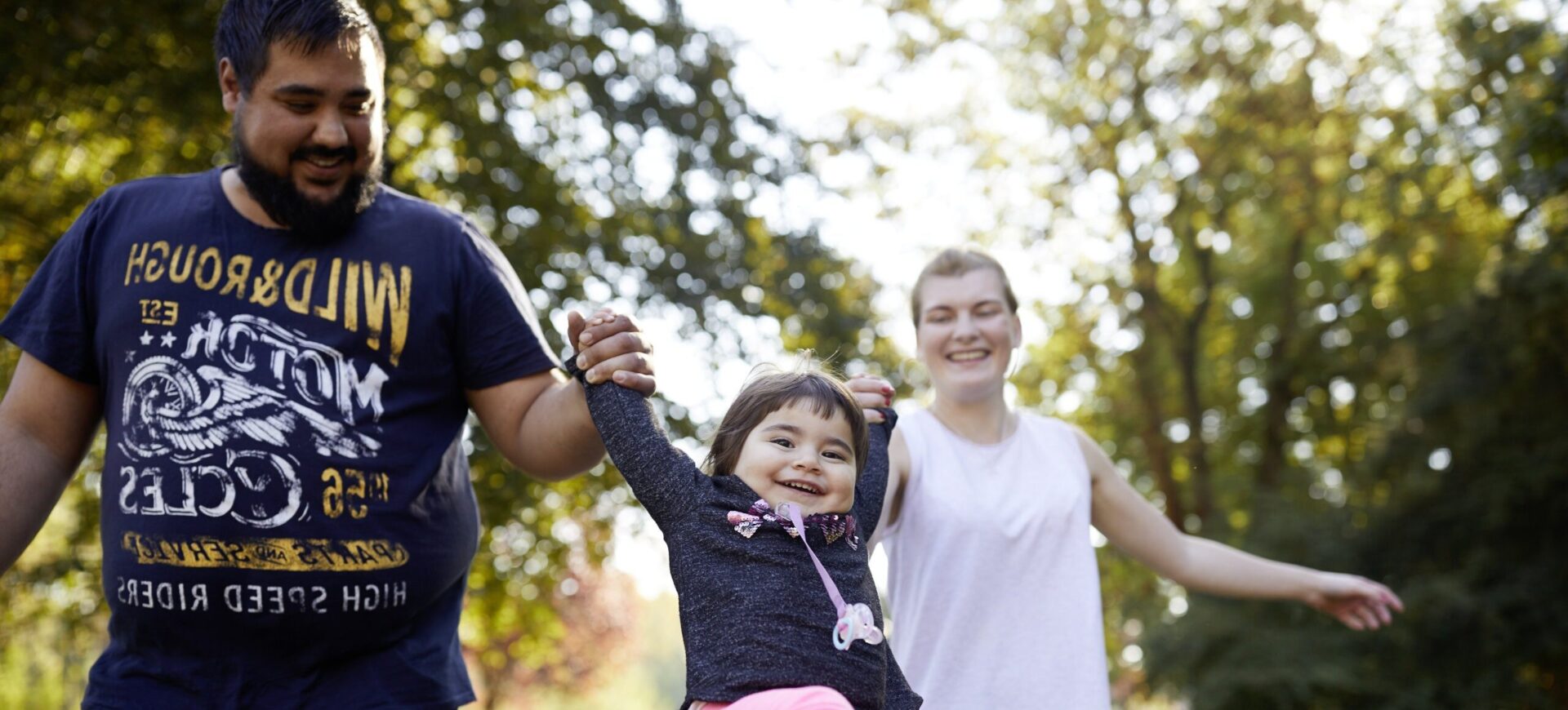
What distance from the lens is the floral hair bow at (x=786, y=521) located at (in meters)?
2.57

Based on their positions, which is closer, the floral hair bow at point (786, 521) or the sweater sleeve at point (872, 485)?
the floral hair bow at point (786, 521)

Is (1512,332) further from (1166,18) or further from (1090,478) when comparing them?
(1090,478)

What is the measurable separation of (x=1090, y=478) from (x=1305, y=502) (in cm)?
1225

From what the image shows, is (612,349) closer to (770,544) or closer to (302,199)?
(770,544)

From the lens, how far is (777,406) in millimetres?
2742

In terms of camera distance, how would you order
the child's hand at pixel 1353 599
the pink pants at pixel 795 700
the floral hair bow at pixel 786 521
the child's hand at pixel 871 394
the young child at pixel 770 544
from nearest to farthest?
the pink pants at pixel 795 700
the young child at pixel 770 544
the floral hair bow at pixel 786 521
the child's hand at pixel 871 394
the child's hand at pixel 1353 599

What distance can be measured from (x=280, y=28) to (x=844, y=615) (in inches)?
61.2

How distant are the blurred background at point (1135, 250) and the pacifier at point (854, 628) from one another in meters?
5.26

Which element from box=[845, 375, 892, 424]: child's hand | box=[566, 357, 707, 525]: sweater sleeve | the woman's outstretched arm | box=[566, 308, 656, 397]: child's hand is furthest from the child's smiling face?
the woman's outstretched arm

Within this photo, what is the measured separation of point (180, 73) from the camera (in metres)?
9.40

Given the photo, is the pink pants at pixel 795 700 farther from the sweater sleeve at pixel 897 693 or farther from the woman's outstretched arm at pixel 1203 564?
the woman's outstretched arm at pixel 1203 564

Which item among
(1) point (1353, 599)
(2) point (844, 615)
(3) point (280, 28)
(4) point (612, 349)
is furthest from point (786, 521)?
(1) point (1353, 599)

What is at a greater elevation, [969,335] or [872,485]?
[969,335]

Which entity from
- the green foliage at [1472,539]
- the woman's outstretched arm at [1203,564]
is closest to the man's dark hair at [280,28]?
the woman's outstretched arm at [1203,564]
